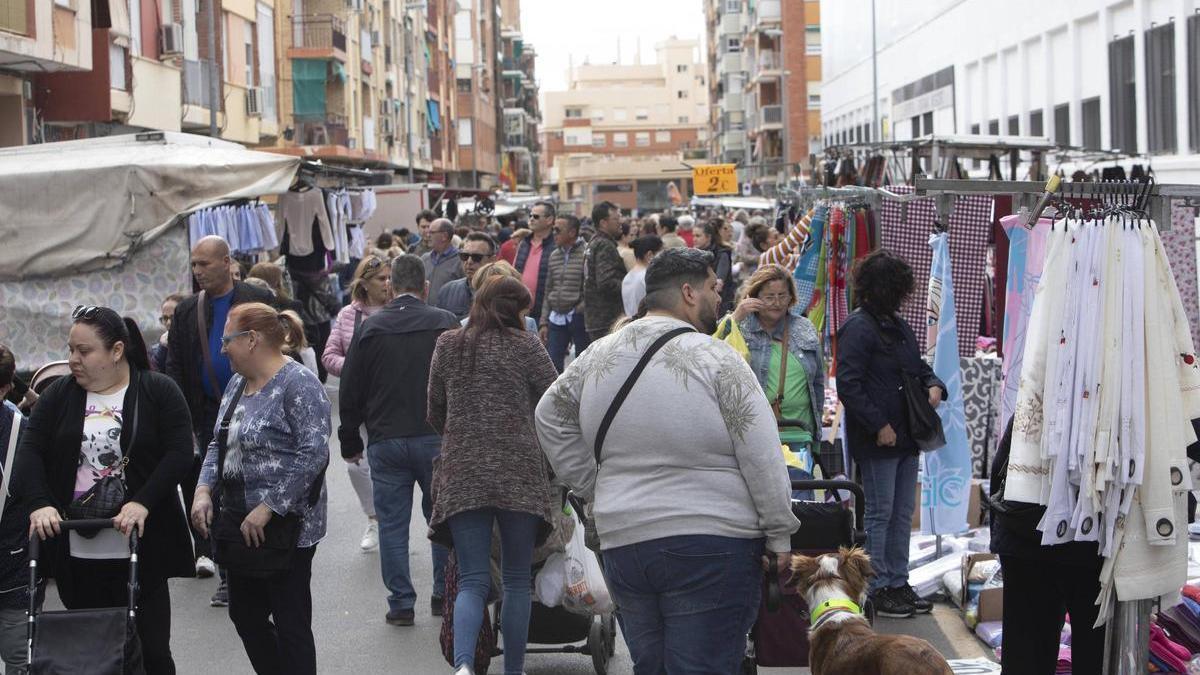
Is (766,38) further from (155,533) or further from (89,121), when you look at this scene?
(155,533)

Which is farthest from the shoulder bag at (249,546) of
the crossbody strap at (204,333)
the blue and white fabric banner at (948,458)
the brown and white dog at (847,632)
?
the blue and white fabric banner at (948,458)

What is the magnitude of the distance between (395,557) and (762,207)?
27.9 meters

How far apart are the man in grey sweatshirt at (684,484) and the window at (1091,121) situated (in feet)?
74.2

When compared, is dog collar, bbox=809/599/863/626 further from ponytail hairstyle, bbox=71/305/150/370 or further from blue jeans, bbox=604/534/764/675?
ponytail hairstyle, bbox=71/305/150/370

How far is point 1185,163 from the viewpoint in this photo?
20.5 m

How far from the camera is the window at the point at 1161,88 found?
21.9 metres

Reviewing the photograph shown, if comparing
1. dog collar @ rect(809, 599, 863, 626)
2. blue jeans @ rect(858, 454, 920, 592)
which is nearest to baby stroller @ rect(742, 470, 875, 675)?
dog collar @ rect(809, 599, 863, 626)

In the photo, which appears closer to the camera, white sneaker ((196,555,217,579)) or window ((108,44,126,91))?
white sneaker ((196,555,217,579))

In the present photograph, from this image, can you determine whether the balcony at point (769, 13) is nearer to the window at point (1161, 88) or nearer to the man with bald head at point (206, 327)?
the window at point (1161, 88)

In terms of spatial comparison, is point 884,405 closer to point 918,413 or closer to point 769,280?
point 918,413

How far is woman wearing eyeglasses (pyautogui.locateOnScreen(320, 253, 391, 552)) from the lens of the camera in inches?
384

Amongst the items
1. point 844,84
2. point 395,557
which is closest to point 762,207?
point 844,84


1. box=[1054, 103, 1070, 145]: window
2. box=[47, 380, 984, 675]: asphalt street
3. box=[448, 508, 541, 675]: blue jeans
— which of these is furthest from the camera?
box=[1054, 103, 1070, 145]: window

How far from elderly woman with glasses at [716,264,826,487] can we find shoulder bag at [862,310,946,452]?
40 cm
